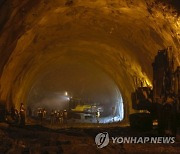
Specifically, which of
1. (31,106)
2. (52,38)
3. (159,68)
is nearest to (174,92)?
(159,68)

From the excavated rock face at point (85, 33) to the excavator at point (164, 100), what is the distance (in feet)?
2.63

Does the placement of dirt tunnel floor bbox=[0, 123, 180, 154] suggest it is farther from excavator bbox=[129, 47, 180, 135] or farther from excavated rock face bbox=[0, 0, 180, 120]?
excavated rock face bbox=[0, 0, 180, 120]

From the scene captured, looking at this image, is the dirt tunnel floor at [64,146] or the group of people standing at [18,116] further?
the group of people standing at [18,116]

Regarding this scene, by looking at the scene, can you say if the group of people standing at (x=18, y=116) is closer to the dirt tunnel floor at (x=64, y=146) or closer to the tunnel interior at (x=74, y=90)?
the dirt tunnel floor at (x=64, y=146)

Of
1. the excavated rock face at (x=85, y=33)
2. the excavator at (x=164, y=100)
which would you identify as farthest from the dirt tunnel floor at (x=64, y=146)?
the excavated rock face at (x=85, y=33)

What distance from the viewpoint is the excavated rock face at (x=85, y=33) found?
1034 cm

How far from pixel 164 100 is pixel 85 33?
20.3 ft

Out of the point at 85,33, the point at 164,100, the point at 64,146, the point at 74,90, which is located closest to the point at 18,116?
the point at 85,33

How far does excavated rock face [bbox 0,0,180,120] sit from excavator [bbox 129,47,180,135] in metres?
0.80

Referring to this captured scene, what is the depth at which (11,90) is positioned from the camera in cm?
1612

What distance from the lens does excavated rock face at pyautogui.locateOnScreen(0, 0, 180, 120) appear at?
1034 cm

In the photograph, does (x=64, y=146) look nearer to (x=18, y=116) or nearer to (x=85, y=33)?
(x=85, y=33)

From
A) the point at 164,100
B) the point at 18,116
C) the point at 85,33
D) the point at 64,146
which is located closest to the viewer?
the point at 64,146

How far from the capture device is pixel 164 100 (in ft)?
34.4
